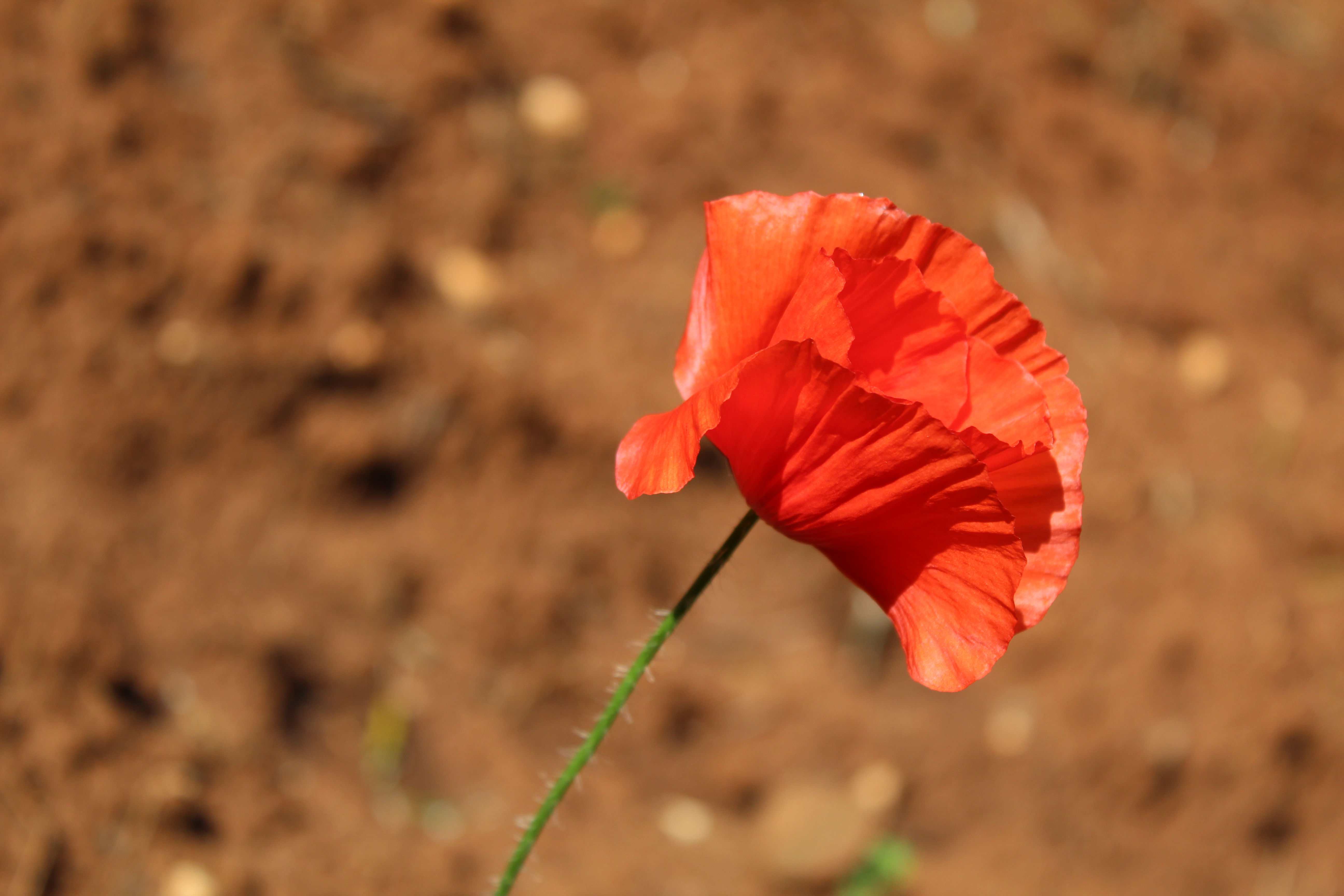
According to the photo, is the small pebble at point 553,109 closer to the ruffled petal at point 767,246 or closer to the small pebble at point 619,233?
the small pebble at point 619,233

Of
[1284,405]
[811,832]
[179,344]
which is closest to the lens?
[179,344]

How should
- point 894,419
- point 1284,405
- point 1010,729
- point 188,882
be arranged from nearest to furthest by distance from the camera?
point 894,419 < point 188,882 < point 1010,729 < point 1284,405

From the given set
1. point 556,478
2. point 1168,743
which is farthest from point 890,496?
point 1168,743

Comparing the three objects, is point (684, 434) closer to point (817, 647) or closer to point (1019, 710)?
point (817, 647)

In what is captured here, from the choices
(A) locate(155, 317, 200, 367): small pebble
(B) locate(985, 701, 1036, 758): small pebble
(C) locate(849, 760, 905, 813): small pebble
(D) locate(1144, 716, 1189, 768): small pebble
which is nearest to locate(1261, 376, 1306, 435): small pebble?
(D) locate(1144, 716, 1189, 768): small pebble

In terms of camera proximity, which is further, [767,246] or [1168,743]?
[1168,743]

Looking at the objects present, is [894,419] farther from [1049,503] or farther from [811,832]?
[811,832]

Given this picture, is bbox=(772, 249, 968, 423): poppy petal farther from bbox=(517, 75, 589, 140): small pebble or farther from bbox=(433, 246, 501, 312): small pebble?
bbox=(517, 75, 589, 140): small pebble

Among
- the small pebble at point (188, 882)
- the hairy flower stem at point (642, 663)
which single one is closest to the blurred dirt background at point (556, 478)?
the small pebble at point (188, 882)
